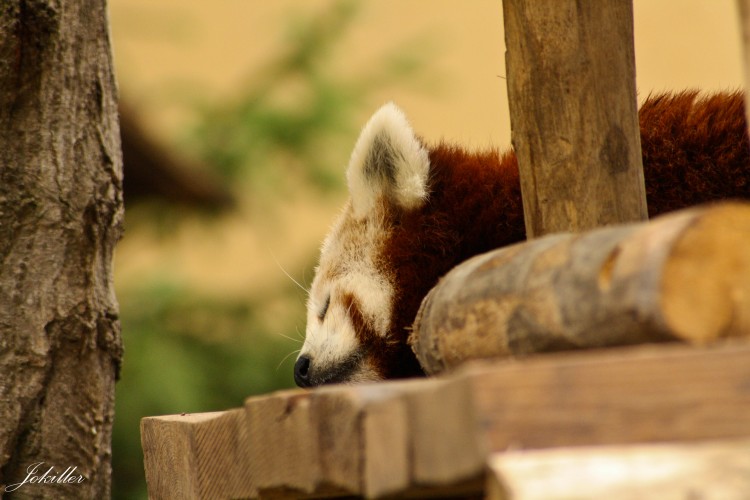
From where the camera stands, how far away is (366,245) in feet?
6.35

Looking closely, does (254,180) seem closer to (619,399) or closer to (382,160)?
(382,160)

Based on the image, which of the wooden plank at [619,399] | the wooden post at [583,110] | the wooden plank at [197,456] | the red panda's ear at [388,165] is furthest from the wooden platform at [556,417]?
the red panda's ear at [388,165]

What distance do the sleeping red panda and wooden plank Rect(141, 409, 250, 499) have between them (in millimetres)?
399

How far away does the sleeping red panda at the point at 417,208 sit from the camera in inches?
70.0

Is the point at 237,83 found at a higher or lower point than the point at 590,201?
higher

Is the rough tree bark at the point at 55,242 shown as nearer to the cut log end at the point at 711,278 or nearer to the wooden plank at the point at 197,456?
the wooden plank at the point at 197,456

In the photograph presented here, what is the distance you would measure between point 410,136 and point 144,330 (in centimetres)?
274

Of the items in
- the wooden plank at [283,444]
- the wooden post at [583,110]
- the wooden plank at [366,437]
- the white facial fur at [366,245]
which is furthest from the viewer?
the white facial fur at [366,245]

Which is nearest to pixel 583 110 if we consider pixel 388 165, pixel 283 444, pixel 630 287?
pixel 388 165

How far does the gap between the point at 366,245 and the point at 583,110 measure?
59 cm

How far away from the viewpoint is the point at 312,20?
4.83m

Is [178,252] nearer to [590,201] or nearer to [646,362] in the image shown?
[590,201]

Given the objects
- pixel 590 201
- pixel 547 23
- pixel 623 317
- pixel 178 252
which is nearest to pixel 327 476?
pixel 623 317

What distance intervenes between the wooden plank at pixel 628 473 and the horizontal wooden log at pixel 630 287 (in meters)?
0.15
